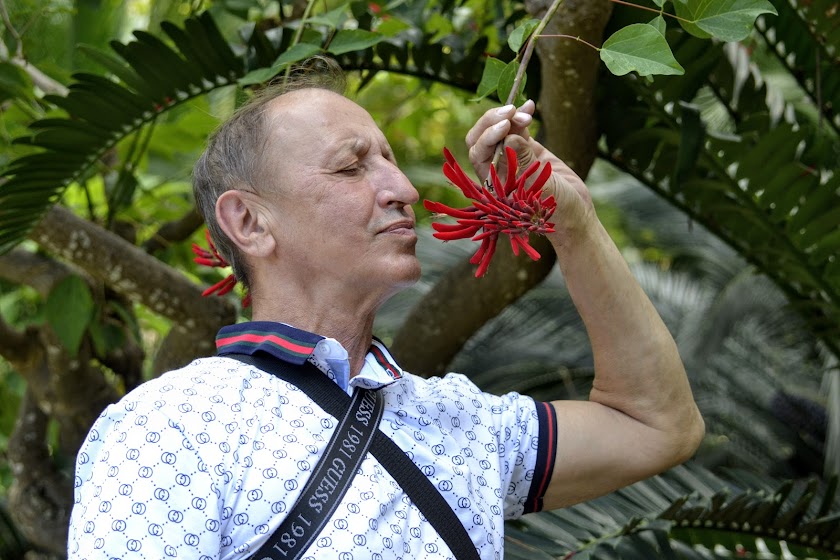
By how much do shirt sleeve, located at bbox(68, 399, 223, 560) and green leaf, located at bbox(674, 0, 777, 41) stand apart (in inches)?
31.8

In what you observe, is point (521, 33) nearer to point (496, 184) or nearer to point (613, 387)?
point (496, 184)

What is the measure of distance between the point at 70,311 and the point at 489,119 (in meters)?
1.25

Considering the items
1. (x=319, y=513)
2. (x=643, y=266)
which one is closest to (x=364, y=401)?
(x=319, y=513)

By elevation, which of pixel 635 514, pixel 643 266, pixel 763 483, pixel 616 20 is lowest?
pixel 643 266

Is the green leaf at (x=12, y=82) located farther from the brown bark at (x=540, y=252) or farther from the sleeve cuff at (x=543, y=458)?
the sleeve cuff at (x=543, y=458)

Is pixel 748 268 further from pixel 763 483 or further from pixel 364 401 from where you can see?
pixel 364 401

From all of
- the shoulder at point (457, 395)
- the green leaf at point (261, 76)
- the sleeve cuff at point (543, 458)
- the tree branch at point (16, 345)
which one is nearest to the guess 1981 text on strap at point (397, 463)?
the shoulder at point (457, 395)

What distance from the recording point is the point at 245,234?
1.49 metres

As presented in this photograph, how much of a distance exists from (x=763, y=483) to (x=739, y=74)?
97 centimetres

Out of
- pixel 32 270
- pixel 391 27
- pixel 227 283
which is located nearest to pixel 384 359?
pixel 227 283

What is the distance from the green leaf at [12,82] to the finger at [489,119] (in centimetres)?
105

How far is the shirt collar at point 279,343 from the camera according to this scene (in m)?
1.37

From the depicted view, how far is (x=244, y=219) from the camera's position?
1.50m

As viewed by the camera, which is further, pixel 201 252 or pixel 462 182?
pixel 201 252
